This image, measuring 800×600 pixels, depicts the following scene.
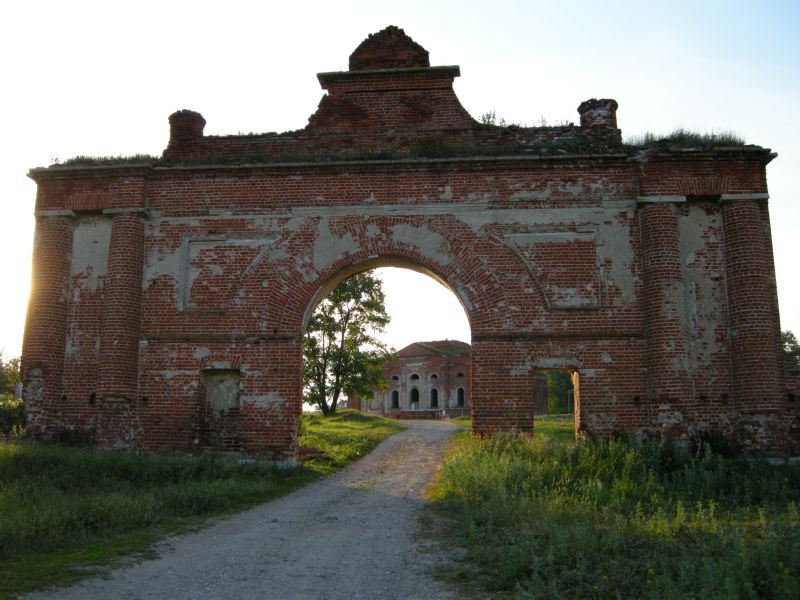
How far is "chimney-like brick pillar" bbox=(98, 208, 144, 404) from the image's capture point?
12.5m

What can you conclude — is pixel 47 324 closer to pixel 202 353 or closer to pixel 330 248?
pixel 202 353

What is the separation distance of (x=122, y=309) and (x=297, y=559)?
799 centimetres

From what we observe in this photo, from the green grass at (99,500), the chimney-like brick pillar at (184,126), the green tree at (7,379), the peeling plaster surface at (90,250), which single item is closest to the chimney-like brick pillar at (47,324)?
the peeling plaster surface at (90,250)

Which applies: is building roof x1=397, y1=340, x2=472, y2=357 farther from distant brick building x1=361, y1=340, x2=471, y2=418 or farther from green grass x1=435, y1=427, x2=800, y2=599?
green grass x1=435, y1=427, x2=800, y2=599

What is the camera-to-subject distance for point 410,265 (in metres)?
13.3

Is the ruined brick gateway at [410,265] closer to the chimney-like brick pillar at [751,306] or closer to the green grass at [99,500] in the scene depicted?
the chimney-like brick pillar at [751,306]

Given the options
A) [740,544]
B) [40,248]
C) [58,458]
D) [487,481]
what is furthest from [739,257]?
[40,248]

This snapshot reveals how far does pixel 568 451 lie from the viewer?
10.6 meters

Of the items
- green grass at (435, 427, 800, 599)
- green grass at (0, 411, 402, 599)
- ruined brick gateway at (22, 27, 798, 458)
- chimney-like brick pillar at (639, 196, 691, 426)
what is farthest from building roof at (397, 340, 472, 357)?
green grass at (435, 427, 800, 599)

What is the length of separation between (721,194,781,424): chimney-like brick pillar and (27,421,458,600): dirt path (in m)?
6.16

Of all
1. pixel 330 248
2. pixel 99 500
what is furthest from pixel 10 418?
pixel 99 500

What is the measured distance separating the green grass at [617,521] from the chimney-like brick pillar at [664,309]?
947mm

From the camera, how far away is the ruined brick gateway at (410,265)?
12117 millimetres

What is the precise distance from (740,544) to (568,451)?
208 inches
